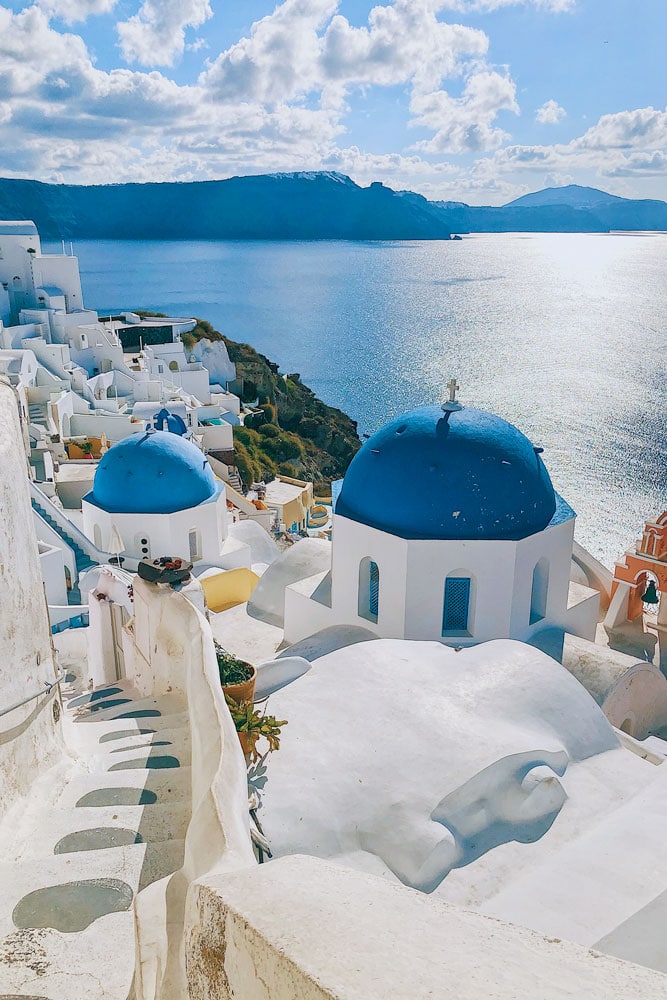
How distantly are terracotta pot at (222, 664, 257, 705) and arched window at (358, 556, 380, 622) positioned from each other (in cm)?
455

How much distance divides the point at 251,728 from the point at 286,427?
5368cm

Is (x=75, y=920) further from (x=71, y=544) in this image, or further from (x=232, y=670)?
(x=71, y=544)

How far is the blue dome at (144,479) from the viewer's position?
55.8ft

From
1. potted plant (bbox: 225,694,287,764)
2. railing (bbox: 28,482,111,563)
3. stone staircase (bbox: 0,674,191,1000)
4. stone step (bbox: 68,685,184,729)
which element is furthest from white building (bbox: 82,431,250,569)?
stone staircase (bbox: 0,674,191,1000)

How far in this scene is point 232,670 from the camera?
27.0ft

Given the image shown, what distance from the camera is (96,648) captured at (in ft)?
33.6

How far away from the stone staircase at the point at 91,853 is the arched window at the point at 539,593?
24.3 ft

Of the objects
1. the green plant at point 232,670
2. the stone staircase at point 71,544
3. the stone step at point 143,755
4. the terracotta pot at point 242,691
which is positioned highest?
the stone step at point 143,755

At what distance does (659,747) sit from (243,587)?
897 cm

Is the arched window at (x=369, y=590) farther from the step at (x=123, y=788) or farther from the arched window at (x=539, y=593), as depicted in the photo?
the step at (x=123, y=788)

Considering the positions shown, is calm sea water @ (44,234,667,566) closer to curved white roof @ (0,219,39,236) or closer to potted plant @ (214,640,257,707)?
curved white roof @ (0,219,39,236)

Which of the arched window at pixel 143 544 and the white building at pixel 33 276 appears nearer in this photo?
the arched window at pixel 143 544

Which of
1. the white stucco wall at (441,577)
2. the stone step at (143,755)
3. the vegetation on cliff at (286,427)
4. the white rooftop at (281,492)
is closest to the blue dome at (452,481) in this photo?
the white stucco wall at (441,577)

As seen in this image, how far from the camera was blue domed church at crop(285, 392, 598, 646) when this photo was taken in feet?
38.6
